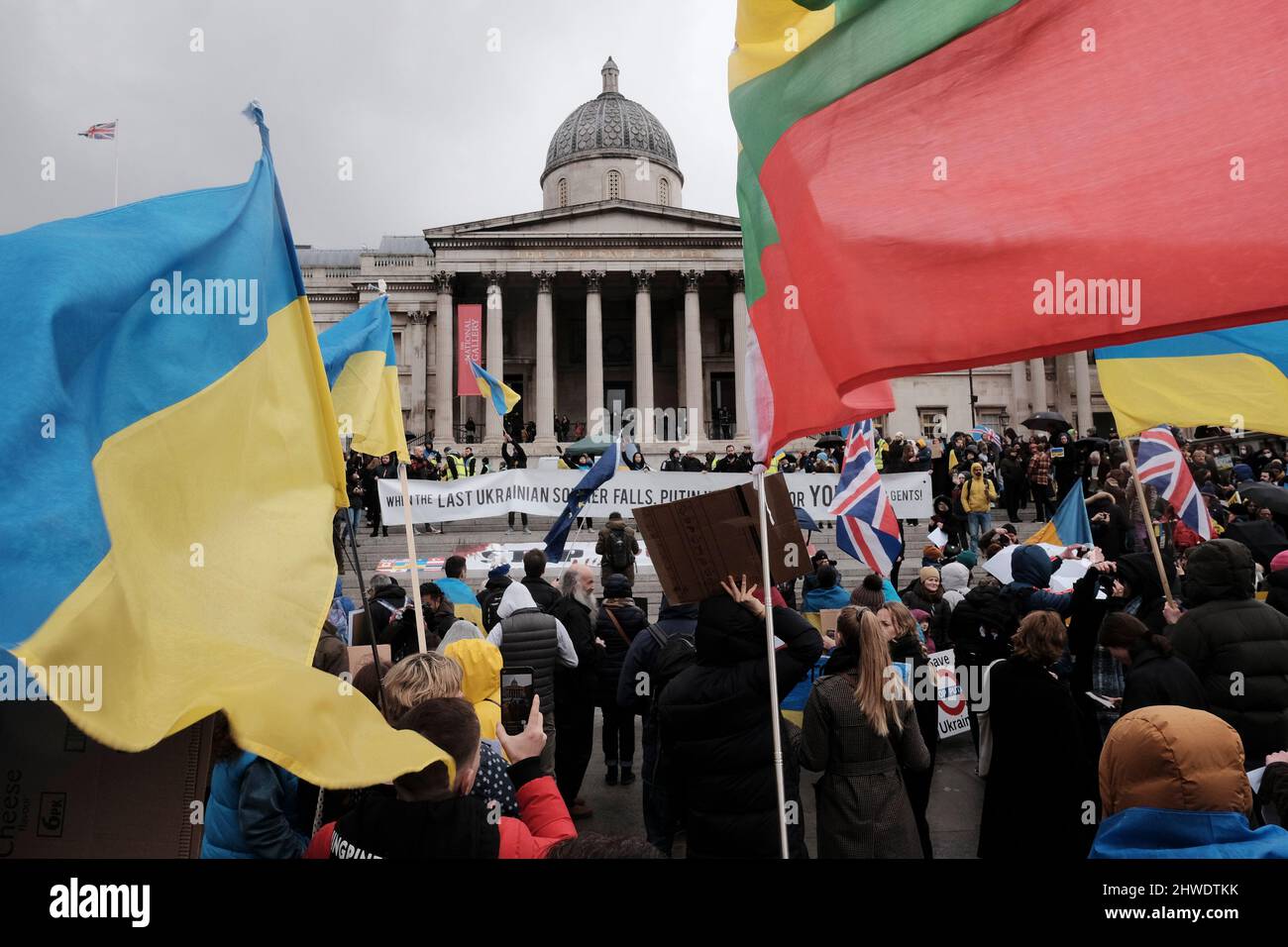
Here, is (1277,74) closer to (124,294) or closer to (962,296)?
(962,296)

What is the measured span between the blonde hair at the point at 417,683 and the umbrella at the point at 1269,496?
32.7 feet

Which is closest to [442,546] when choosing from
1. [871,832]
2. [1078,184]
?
[871,832]

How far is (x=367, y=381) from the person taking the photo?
5.38 metres

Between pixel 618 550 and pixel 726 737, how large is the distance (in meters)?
3.91

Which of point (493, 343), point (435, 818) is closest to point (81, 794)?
point (435, 818)

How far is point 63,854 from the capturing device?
6.42ft

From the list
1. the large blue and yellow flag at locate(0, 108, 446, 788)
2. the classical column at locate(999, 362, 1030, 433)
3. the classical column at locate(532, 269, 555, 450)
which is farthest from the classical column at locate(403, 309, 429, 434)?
the large blue and yellow flag at locate(0, 108, 446, 788)

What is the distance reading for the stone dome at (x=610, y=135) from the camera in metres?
48.8

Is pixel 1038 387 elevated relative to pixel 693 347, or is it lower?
lower

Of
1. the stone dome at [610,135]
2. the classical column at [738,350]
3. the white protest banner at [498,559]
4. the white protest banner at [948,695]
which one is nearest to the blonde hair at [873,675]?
the white protest banner at [948,695]

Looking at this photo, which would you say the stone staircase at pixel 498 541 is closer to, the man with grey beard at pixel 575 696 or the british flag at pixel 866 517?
the british flag at pixel 866 517

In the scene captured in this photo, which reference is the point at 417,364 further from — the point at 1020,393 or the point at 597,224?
the point at 1020,393

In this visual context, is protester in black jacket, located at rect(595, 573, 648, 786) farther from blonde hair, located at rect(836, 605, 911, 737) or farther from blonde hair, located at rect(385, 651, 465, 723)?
blonde hair, located at rect(385, 651, 465, 723)

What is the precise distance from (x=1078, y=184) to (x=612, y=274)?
38820mm
